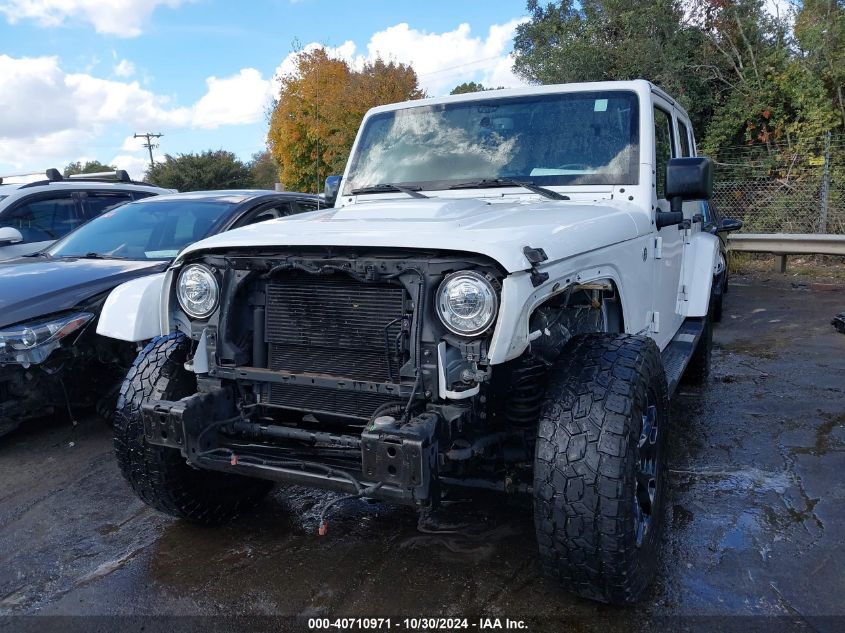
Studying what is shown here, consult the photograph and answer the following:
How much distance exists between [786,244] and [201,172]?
100.0ft

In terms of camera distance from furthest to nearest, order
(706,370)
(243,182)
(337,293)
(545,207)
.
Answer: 1. (243,182)
2. (706,370)
3. (545,207)
4. (337,293)

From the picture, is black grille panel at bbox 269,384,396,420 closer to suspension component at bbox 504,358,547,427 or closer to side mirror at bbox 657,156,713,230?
suspension component at bbox 504,358,547,427

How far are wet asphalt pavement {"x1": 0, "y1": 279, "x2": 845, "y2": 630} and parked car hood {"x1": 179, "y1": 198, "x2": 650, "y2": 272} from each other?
1363 millimetres

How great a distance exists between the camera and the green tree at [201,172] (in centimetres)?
3512

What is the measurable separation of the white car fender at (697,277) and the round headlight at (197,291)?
3.23 m

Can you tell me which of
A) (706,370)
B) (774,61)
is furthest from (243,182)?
(706,370)

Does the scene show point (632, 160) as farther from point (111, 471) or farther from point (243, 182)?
point (243, 182)

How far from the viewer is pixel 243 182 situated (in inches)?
1473

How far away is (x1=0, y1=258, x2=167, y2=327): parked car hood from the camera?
430cm

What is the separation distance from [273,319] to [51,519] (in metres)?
1.88

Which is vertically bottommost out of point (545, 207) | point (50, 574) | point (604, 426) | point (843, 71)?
point (50, 574)

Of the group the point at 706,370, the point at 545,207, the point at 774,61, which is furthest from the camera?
the point at 774,61

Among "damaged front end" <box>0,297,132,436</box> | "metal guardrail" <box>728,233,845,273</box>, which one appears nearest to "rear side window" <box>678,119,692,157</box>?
Answer: "damaged front end" <box>0,297,132,436</box>

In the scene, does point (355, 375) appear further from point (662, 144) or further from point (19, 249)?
point (19, 249)
